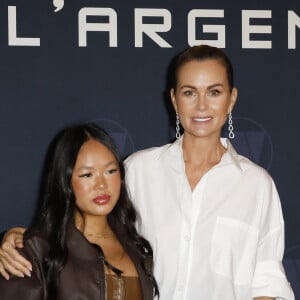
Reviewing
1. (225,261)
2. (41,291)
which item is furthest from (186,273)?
(41,291)

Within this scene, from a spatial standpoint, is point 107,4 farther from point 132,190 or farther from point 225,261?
point 225,261

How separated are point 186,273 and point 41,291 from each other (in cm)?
59

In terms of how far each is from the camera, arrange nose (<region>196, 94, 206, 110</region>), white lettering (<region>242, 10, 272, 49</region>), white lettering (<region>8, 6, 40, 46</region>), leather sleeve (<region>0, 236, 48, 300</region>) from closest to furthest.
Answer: leather sleeve (<region>0, 236, 48, 300</region>) → nose (<region>196, 94, 206, 110</region>) → white lettering (<region>8, 6, 40, 46</region>) → white lettering (<region>242, 10, 272, 49</region>)

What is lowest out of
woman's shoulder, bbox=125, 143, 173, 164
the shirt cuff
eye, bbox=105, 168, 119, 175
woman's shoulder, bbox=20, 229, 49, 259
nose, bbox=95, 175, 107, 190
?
the shirt cuff

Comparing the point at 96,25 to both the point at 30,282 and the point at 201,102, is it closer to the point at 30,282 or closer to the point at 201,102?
the point at 201,102

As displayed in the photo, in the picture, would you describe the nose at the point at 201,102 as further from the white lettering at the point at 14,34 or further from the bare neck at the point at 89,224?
the white lettering at the point at 14,34

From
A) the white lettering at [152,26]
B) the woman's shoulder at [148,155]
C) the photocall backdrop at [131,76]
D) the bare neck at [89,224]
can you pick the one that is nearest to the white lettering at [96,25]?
the photocall backdrop at [131,76]

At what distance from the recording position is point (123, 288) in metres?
1.85

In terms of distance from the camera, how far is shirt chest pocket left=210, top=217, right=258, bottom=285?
2121 millimetres

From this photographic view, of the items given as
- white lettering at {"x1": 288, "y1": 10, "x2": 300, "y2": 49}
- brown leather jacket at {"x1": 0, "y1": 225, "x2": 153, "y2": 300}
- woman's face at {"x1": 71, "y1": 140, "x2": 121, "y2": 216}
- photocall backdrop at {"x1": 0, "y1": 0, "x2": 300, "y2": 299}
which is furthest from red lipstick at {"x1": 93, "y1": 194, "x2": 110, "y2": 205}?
white lettering at {"x1": 288, "y1": 10, "x2": 300, "y2": 49}

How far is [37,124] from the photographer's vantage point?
2854 millimetres

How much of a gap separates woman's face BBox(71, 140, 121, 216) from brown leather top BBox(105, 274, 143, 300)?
0.72 ft

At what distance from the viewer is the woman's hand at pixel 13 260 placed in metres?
1.74

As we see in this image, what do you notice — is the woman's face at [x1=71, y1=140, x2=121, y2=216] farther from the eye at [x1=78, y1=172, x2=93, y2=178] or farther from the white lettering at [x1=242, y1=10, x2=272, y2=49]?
the white lettering at [x1=242, y1=10, x2=272, y2=49]
